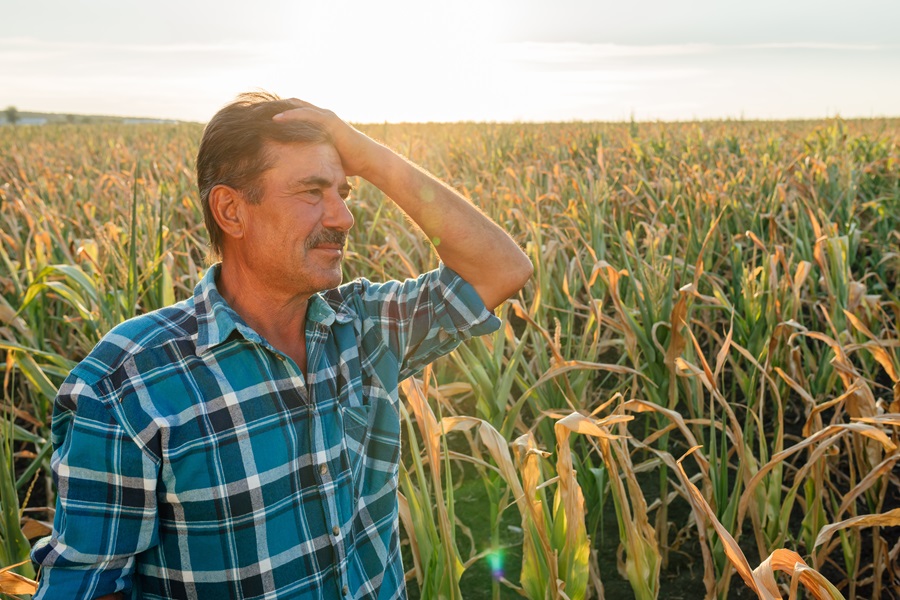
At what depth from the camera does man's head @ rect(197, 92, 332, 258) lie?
1.43m

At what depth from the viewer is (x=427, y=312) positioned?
166 cm

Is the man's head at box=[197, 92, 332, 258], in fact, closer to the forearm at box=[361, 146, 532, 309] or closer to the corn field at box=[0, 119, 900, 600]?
the forearm at box=[361, 146, 532, 309]

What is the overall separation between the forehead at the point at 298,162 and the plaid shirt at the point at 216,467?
0.26 metres

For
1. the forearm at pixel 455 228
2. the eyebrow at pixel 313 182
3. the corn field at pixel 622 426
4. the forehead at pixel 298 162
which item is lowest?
the corn field at pixel 622 426

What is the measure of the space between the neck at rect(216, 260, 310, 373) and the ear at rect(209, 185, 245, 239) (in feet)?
0.24

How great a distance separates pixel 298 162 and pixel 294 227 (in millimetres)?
131

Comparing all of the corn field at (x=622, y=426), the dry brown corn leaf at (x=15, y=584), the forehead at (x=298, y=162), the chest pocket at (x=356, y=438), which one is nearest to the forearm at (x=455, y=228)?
the forehead at (x=298, y=162)

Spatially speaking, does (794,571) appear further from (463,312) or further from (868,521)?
(463,312)

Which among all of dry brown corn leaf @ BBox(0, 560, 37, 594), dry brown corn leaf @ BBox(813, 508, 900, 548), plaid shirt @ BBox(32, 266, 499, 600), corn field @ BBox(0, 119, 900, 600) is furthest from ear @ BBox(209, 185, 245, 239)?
dry brown corn leaf @ BBox(813, 508, 900, 548)

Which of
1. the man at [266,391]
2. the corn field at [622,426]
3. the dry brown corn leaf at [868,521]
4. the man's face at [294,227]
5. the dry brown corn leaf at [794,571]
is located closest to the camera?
the dry brown corn leaf at [794,571]

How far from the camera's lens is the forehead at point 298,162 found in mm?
1421

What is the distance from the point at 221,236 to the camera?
1.54 metres

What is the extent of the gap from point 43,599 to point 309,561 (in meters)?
0.42

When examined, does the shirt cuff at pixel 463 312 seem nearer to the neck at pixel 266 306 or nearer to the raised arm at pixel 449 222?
the raised arm at pixel 449 222
